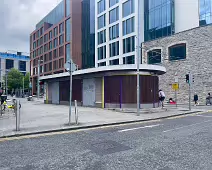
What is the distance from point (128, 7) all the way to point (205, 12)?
13.8 meters

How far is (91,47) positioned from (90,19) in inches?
270

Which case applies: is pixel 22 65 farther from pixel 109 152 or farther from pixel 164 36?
pixel 109 152

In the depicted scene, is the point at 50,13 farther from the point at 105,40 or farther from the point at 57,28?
the point at 105,40

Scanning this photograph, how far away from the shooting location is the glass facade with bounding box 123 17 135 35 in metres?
32.6

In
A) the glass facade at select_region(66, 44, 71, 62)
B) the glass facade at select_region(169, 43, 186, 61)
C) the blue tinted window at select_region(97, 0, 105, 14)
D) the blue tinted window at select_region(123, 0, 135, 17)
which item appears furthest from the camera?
the glass facade at select_region(66, 44, 71, 62)

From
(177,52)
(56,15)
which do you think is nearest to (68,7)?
(56,15)

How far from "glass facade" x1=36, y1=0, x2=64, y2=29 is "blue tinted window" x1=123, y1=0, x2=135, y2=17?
19210 mm

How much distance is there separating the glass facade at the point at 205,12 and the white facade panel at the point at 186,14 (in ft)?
2.73

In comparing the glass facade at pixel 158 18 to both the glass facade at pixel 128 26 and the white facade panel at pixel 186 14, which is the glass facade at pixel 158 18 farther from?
the glass facade at pixel 128 26

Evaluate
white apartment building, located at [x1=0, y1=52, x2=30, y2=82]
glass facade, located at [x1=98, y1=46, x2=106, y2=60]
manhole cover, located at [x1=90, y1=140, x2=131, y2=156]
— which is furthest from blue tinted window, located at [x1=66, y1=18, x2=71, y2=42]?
white apartment building, located at [x1=0, y1=52, x2=30, y2=82]

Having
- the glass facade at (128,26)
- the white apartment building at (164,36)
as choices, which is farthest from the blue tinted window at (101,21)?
the glass facade at (128,26)

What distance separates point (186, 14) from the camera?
91.4 ft

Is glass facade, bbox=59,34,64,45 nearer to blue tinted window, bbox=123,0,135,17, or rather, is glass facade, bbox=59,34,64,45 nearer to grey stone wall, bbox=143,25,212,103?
blue tinted window, bbox=123,0,135,17

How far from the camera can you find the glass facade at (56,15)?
4759 cm
